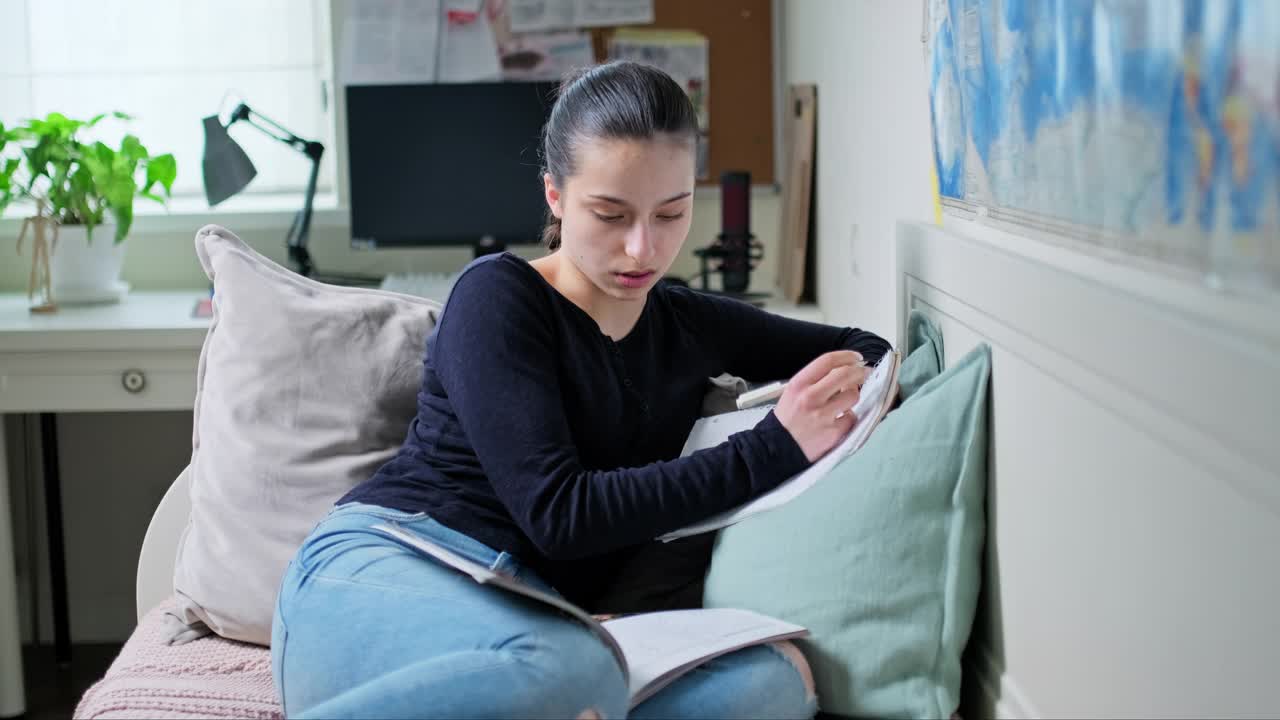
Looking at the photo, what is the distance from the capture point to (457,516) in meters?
1.30

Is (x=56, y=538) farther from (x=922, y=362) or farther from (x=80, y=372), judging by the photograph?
(x=922, y=362)

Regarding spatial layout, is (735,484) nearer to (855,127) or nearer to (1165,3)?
(1165,3)

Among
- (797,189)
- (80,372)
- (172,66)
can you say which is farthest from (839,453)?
(172,66)

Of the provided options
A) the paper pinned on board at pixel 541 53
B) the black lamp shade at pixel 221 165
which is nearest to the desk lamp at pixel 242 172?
the black lamp shade at pixel 221 165

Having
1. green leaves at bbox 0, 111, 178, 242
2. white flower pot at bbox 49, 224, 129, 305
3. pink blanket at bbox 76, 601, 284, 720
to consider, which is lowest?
pink blanket at bbox 76, 601, 284, 720

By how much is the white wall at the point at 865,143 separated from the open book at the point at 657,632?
0.56 m

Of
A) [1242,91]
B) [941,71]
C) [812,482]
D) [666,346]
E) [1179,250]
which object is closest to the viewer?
[1242,91]

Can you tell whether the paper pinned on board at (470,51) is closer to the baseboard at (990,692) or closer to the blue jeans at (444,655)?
the blue jeans at (444,655)

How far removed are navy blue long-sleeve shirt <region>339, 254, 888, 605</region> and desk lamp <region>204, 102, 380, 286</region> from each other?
1334 mm

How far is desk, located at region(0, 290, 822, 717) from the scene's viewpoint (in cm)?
234

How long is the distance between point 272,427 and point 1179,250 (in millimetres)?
1054

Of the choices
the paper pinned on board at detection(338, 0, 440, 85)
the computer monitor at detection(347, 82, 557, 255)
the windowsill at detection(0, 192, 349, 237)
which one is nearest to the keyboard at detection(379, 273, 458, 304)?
the computer monitor at detection(347, 82, 557, 255)

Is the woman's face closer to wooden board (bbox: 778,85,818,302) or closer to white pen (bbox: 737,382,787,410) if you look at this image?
white pen (bbox: 737,382,787,410)

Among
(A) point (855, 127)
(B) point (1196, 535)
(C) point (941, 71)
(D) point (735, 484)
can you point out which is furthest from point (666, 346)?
(B) point (1196, 535)
